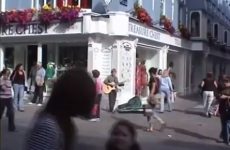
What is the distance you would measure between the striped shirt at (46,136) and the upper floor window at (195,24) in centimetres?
2749

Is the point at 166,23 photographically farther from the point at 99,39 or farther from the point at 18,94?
the point at 18,94

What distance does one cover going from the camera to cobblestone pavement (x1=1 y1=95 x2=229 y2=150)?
356 inches

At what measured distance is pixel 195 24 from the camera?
2941 centimetres

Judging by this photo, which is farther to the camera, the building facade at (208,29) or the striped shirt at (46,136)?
the building facade at (208,29)

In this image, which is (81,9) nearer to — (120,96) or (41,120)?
(120,96)

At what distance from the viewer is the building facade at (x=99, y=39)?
1694 centimetres

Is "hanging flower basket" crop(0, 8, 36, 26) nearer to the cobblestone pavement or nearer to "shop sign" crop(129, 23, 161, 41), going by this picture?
"shop sign" crop(129, 23, 161, 41)

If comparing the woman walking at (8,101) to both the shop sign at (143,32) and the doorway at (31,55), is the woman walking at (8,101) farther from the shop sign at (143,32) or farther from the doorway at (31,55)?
the doorway at (31,55)

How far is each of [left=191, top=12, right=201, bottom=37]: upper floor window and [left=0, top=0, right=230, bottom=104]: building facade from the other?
20.4ft

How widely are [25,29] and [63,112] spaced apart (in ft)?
54.7

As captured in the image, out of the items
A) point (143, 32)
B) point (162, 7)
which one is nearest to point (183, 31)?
point (162, 7)

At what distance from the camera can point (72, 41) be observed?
18031 millimetres

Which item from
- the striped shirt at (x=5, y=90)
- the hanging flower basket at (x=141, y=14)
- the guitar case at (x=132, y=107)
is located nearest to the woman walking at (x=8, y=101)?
the striped shirt at (x=5, y=90)

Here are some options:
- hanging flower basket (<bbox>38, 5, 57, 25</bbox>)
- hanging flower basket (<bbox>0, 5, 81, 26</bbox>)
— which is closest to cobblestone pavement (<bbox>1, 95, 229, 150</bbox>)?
hanging flower basket (<bbox>0, 5, 81, 26</bbox>)
